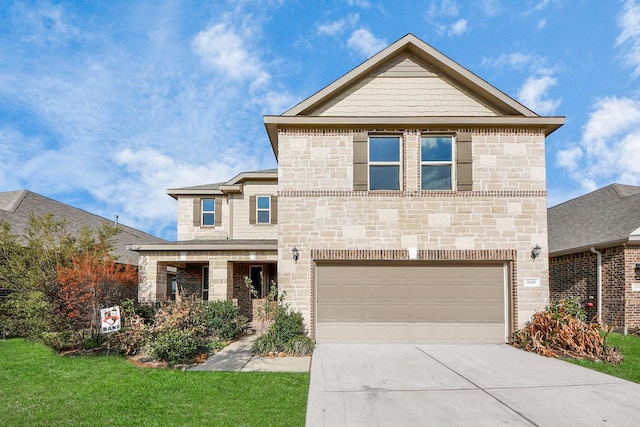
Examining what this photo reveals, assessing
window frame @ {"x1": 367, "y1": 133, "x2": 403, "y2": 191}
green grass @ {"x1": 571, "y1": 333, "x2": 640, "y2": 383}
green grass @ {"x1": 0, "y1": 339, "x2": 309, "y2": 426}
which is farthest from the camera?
window frame @ {"x1": 367, "y1": 133, "x2": 403, "y2": 191}

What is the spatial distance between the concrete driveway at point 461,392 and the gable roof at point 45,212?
11238 mm

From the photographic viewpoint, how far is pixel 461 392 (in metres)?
6.04

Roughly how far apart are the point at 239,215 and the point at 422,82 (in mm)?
9113

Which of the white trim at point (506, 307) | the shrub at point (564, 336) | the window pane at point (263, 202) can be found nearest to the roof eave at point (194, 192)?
the window pane at point (263, 202)

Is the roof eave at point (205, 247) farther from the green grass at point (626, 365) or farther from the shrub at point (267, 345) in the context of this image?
the green grass at point (626, 365)

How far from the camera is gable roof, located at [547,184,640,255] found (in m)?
12.8

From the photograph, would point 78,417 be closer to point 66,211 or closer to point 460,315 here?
point 460,315

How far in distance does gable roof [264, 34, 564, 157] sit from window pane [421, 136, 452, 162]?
1.51 feet

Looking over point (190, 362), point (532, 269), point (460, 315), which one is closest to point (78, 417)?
point (190, 362)

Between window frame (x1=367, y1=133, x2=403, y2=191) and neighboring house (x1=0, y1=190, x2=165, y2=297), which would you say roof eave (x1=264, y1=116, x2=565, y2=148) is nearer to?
window frame (x1=367, y1=133, x2=403, y2=191)

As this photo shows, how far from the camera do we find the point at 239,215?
16.3 m

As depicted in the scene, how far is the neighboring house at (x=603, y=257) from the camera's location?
11922mm

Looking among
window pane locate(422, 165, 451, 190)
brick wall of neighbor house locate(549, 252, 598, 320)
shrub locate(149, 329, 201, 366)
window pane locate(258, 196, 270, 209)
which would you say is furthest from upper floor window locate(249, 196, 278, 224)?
brick wall of neighbor house locate(549, 252, 598, 320)

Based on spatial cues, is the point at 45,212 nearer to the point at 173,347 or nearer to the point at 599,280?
the point at 173,347
